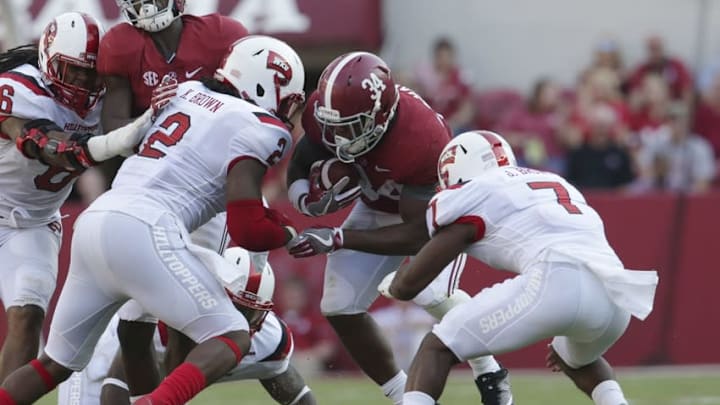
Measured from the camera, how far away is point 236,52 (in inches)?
240

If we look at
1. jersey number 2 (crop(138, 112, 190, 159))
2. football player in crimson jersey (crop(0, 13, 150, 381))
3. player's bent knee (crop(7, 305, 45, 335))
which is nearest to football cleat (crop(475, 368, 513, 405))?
jersey number 2 (crop(138, 112, 190, 159))

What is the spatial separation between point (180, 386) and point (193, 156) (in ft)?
3.06

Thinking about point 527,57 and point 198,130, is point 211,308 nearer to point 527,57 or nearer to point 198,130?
point 198,130

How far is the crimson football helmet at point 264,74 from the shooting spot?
605 centimetres

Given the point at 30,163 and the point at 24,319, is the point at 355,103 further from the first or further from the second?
the point at 24,319

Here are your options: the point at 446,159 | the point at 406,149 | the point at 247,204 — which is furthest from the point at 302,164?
the point at 247,204

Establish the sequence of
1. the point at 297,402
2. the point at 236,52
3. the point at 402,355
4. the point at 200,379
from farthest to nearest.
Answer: the point at 402,355, the point at 297,402, the point at 236,52, the point at 200,379

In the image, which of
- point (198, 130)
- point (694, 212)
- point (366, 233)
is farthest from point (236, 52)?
point (694, 212)

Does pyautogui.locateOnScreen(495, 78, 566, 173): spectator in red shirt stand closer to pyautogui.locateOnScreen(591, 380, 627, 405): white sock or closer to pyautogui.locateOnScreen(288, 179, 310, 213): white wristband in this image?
pyautogui.locateOnScreen(288, 179, 310, 213): white wristband

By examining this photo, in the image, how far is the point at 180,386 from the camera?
219 inches

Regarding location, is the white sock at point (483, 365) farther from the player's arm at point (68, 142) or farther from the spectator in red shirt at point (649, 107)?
the spectator in red shirt at point (649, 107)

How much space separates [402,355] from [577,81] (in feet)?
11.9

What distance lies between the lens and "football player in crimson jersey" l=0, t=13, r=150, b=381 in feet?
20.5

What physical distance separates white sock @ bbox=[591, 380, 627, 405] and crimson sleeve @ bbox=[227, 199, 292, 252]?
4.81ft
